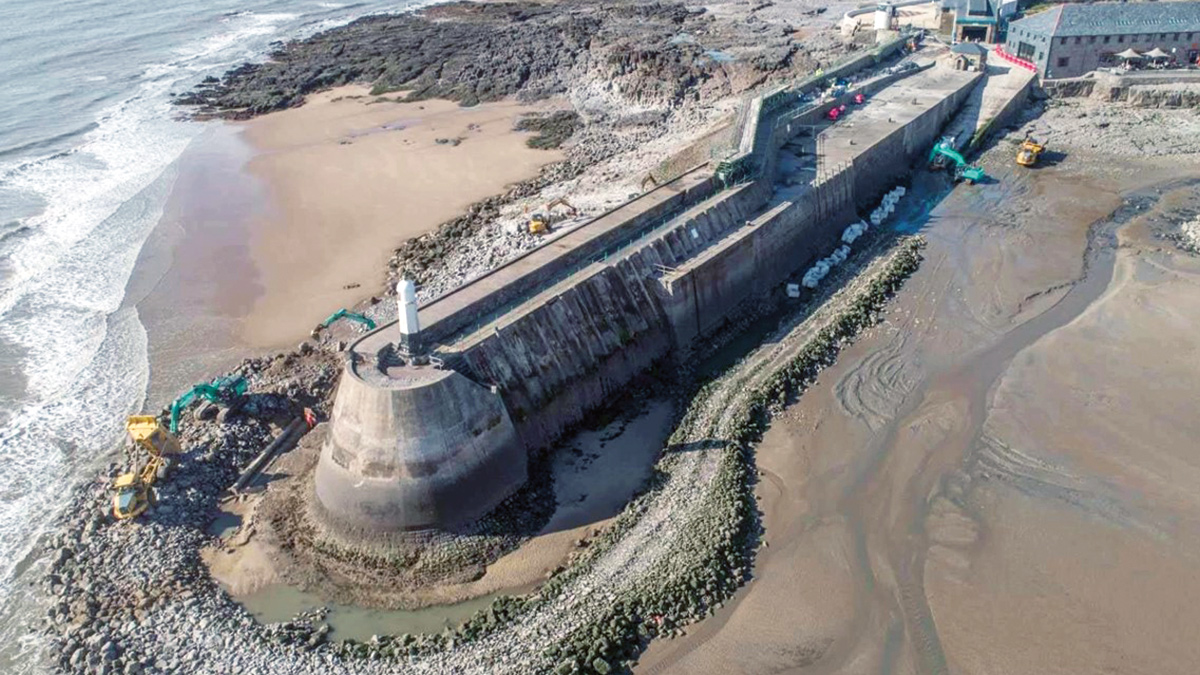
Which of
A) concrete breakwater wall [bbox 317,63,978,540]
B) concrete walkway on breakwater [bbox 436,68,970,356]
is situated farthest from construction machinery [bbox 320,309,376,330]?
concrete walkway on breakwater [bbox 436,68,970,356]

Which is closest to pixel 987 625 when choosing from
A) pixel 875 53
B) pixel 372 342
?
pixel 372 342

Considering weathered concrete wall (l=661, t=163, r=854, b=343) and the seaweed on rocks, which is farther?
the seaweed on rocks

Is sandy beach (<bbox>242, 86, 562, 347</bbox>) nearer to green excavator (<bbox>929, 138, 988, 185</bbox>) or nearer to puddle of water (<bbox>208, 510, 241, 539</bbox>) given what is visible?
puddle of water (<bbox>208, 510, 241, 539</bbox>)

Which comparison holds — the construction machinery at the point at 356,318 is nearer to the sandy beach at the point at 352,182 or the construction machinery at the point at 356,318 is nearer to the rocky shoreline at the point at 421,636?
the rocky shoreline at the point at 421,636

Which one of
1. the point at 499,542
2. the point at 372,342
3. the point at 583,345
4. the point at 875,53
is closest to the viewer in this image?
the point at 499,542

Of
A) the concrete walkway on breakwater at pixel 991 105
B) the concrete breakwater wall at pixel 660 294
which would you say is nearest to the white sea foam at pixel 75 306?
the concrete breakwater wall at pixel 660 294

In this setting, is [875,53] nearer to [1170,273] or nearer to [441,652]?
[1170,273]
